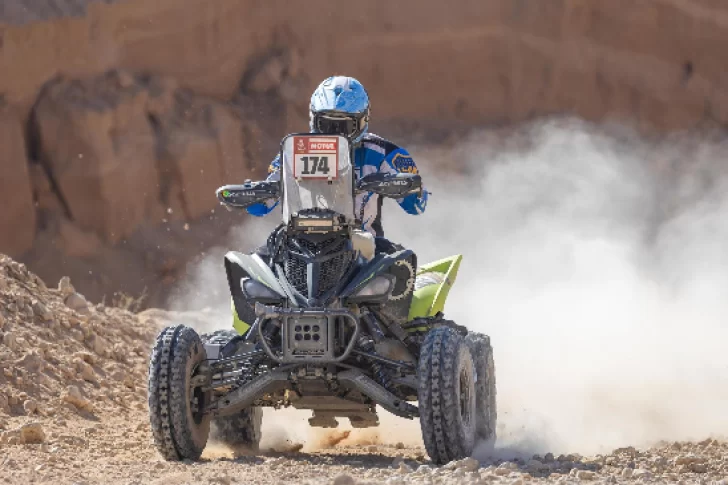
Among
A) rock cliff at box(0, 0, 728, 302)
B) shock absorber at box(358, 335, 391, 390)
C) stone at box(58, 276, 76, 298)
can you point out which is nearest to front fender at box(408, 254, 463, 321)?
shock absorber at box(358, 335, 391, 390)

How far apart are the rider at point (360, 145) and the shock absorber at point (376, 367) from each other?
2.90 feet

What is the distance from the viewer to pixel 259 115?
25359 millimetres

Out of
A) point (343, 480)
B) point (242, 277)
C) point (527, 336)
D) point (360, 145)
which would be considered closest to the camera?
point (343, 480)

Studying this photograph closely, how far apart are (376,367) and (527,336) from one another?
20.6ft

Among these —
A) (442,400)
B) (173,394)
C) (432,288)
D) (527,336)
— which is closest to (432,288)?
(432,288)

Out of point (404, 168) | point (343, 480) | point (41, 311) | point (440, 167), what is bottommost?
point (343, 480)

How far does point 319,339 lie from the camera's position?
8992 millimetres

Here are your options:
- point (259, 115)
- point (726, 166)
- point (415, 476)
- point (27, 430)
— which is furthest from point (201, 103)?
point (415, 476)

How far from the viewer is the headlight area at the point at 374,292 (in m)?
9.18

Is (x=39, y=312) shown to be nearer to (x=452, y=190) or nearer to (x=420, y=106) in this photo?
(x=452, y=190)

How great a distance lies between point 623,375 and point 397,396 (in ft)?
16.8

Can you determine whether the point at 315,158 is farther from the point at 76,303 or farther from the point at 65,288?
the point at 65,288

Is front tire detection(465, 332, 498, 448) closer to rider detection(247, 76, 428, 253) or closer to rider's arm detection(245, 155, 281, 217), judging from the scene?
rider detection(247, 76, 428, 253)

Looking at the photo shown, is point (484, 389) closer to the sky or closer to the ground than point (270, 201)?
closer to the ground
